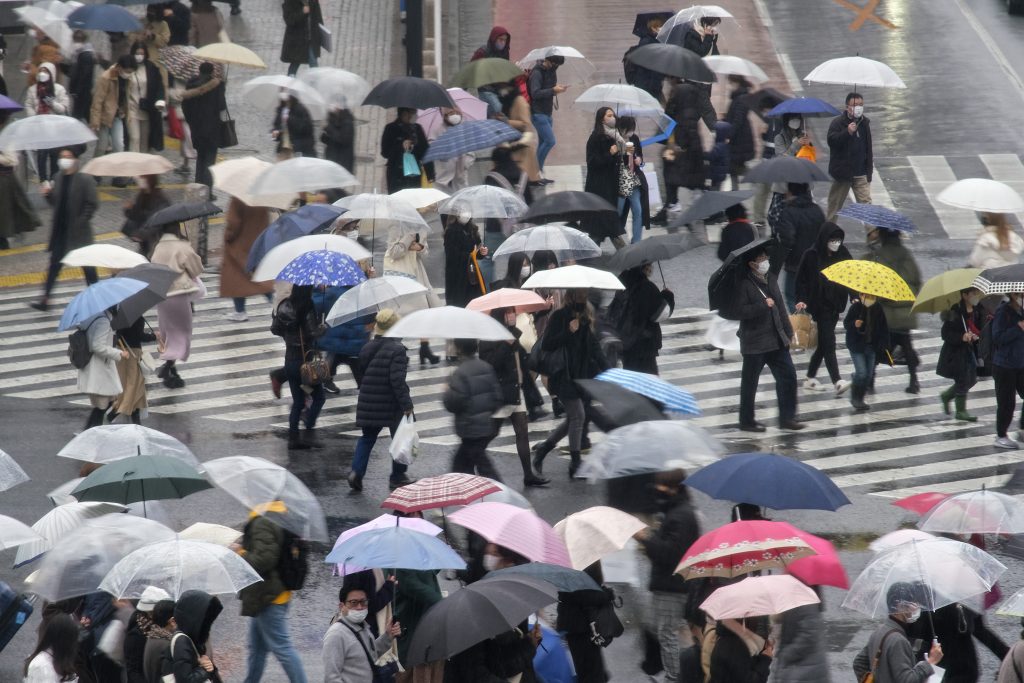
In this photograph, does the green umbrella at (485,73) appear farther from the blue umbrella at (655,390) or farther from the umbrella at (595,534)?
the umbrella at (595,534)

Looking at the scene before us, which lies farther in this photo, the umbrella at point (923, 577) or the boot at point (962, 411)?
the boot at point (962, 411)

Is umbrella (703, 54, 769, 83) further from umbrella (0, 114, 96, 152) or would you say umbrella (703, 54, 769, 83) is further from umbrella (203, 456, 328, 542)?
umbrella (203, 456, 328, 542)

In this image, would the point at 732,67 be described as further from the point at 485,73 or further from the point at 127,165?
the point at 127,165

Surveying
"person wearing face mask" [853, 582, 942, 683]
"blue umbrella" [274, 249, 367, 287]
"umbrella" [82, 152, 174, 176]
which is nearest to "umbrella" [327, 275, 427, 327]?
"blue umbrella" [274, 249, 367, 287]

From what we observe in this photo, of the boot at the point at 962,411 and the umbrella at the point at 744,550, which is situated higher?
the umbrella at the point at 744,550

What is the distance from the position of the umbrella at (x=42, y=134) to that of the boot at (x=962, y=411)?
10.5 meters

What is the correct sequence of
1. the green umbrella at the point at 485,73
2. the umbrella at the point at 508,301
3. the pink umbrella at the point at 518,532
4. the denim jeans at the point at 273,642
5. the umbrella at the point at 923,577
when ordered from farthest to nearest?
the green umbrella at the point at 485,73 < the umbrella at the point at 508,301 < the denim jeans at the point at 273,642 < the pink umbrella at the point at 518,532 < the umbrella at the point at 923,577

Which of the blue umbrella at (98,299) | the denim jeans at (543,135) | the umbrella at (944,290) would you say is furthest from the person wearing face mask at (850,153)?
the blue umbrella at (98,299)

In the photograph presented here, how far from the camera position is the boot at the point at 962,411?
15734 mm

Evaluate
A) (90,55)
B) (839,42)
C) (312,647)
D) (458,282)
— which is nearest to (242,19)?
(90,55)

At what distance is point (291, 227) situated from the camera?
1712 cm

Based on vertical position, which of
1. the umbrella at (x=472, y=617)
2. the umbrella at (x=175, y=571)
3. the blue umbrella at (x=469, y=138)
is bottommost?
the blue umbrella at (x=469, y=138)

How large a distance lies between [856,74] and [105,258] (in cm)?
1129

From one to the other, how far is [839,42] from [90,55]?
14103mm
